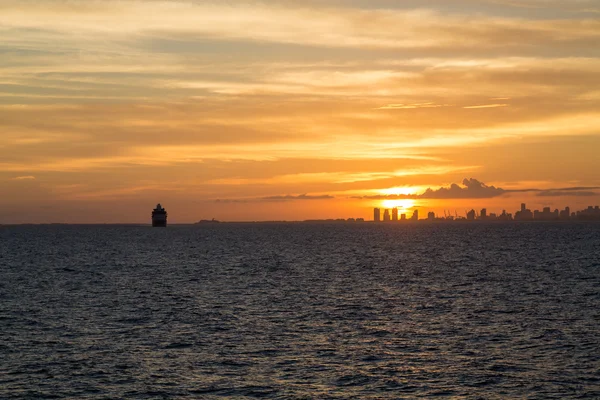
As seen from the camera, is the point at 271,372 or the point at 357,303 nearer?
the point at 271,372

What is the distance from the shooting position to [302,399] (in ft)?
117

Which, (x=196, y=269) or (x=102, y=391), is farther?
(x=196, y=269)

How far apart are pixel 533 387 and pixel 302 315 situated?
28.6m

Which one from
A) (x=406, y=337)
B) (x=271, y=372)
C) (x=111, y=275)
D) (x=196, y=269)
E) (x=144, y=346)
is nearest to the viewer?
(x=271, y=372)

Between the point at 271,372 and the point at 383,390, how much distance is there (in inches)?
282

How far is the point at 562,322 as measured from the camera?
2291 inches

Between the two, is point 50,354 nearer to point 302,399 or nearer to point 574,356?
point 302,399

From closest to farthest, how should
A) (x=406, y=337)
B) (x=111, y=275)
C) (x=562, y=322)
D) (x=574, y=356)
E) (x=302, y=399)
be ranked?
(x=302, y=399), (x=574, y=356), (x=406, y=337), (x=562, y=322), (x=111, y=275)

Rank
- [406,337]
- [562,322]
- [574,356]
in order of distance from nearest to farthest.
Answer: [574,356]
[406,337]
[562,322]

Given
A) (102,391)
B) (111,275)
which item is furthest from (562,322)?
(111,275)

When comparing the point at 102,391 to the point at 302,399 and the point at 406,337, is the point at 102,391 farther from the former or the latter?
the point at 406,337

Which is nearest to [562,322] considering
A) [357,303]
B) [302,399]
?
[357,303]

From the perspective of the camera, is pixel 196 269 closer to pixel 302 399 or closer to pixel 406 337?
pixel 406 337

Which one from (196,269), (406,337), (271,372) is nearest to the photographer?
(271,372)
